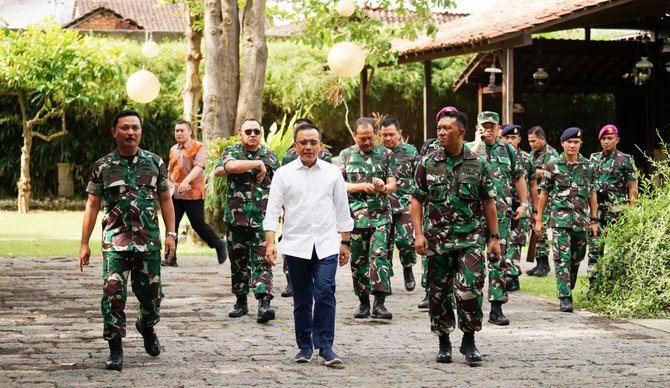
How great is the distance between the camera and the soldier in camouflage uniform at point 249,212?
9398 mm

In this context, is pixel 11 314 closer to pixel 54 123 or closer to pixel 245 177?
pixel 245 177

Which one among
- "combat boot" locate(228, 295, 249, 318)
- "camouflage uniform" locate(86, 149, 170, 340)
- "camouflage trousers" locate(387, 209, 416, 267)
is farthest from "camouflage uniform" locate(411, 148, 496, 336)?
"camouflage trousers" locate(387, 209, 416, 267)

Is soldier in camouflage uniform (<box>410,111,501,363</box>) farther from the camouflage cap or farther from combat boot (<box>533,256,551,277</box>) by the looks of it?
combat boot (<box>533,256,551,277</box>)

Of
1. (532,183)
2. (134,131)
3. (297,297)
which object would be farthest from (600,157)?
(134,131)

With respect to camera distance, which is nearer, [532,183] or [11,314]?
[11,314]

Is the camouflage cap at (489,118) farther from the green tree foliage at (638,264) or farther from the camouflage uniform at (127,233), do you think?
the camouflage uniform at (127,233)

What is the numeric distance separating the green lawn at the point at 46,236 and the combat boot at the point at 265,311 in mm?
6526

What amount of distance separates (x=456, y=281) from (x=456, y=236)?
0.32 metres

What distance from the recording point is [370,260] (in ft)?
31.1

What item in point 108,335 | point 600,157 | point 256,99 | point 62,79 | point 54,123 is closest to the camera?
point 108,335

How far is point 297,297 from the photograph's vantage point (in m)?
7.58

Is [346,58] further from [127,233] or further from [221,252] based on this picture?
[127,233]

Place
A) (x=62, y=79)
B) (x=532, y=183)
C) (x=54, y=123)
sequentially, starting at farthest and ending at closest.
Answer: (x=54, y=123), (x=62, y=79), (x=532, y=183)

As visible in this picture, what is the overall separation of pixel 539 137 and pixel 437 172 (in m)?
5.46
